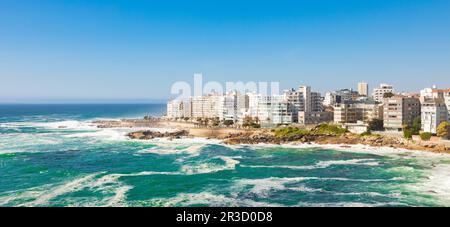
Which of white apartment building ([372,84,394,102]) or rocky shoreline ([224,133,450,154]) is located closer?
rocky shoreline ([224,133,450,154])

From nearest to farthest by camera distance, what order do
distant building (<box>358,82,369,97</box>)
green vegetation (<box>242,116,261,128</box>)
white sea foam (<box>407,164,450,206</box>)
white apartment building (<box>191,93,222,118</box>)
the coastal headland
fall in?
white sea foam (<box>407,164,450,206</box>)
the coastal headland
green vegetation (<box>242,116,261,128</box>)
white apartment building (<box>191,93,222,118</box>)
distant building (<box>358,82,369,97</box>)

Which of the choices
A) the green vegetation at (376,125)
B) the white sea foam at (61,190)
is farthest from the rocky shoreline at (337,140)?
the white sea foam at (61,190)

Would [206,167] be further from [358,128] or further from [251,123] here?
[251,123]

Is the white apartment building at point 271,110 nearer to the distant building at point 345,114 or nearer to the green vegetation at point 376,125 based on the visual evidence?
the distant building at point 345,114

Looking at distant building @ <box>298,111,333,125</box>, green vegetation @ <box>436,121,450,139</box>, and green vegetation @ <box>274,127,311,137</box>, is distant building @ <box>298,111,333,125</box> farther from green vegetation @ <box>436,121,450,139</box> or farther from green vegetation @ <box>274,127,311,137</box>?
green vegetation @ <box>436,121,450,139</box>

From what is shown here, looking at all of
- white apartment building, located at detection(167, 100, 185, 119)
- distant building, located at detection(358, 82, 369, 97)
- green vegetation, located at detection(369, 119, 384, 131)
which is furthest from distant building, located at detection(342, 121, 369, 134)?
distant building, located at detection(358, 82, 369, 97)

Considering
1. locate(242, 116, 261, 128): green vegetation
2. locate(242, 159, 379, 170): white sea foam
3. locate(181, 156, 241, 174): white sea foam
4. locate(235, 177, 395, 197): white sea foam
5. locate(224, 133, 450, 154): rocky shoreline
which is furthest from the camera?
locate(242, 116, 261, 128): green vegetation

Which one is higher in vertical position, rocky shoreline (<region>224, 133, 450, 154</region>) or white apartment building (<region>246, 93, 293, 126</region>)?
white apartment building (<region>246, 93, 293, 126</region>)
